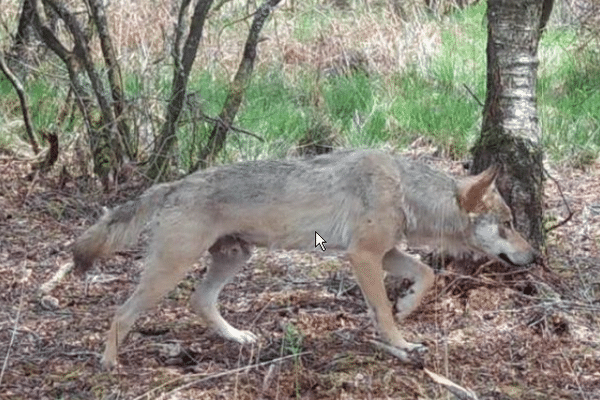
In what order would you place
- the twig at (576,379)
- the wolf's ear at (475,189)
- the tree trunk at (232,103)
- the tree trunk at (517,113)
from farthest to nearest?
the tree trunk at (232,103), the tree trunk at (517,113), the wolf's ear at (475,189), the twig at (576,379)

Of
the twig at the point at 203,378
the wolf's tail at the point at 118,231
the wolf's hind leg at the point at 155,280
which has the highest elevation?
the wolf's tail at the point at 118,231

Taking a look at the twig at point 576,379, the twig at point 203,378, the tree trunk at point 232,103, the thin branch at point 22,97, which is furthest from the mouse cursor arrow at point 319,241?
the thin branch at point 22,97

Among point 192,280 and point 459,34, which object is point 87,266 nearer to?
point 192,280

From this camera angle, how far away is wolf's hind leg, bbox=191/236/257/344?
17.8 feet

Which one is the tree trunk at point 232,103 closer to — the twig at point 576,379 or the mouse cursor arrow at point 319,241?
the mouse cursor arrow at point 319,241

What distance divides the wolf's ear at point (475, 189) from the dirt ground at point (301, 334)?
43cm

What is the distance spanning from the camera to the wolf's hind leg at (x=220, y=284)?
5.42 meters

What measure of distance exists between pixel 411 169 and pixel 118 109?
3572 millimetres

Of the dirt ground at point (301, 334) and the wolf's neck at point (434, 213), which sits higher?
the wolf's neck at point (434, 213)

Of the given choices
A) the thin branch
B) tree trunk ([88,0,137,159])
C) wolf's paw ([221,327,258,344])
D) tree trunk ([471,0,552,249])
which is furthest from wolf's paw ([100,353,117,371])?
the thin branch

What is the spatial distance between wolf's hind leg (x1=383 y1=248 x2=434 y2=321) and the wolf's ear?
0.36 m

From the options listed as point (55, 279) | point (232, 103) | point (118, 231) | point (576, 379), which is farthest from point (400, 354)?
point (232, 103)

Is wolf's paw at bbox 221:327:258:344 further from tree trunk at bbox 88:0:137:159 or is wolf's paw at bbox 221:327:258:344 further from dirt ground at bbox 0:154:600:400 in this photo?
tree trunk at bbox 88:0:137:159

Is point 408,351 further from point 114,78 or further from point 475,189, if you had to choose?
point 114,78
